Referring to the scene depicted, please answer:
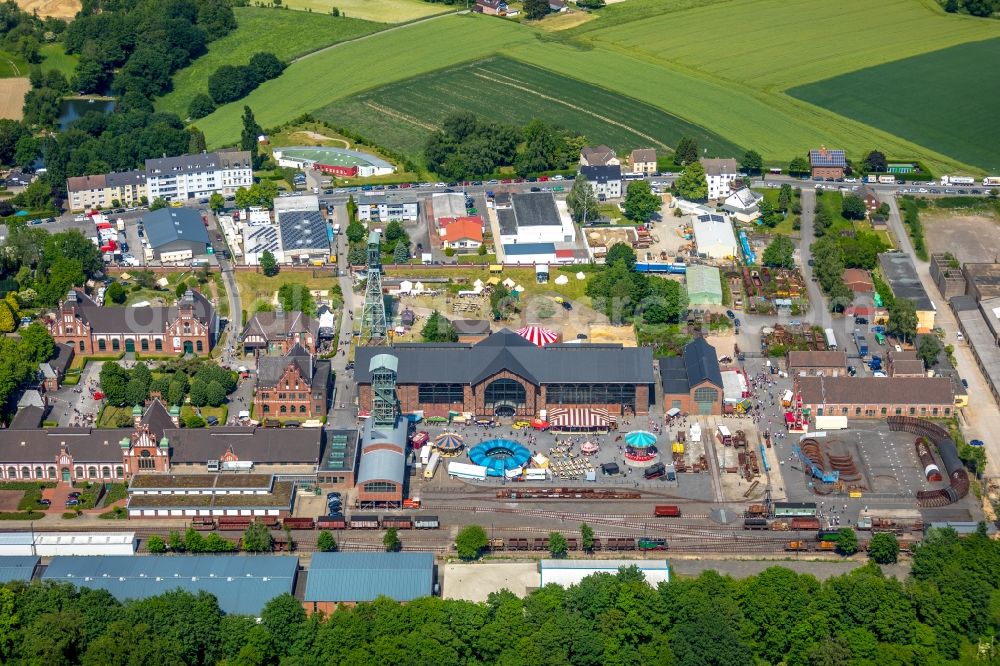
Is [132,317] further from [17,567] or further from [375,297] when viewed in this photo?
[17,567]

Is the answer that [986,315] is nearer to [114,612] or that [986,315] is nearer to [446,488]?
[446,488]

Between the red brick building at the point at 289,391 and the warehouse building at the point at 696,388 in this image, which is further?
the warehouse building at the point at 696,388

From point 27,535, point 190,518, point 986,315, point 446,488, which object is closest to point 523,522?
point 446,488

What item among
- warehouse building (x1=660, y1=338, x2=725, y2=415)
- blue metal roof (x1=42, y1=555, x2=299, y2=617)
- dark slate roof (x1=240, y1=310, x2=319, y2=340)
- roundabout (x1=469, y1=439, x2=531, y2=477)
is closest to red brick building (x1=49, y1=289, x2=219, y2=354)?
dark slate roof (x1=240, y1=310, x2=319, y2=340)

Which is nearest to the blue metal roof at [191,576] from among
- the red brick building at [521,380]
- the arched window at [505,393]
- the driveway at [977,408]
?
the red brick building at [521,380]

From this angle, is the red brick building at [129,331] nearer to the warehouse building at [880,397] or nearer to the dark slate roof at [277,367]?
the dark slate roof at [277,367]
